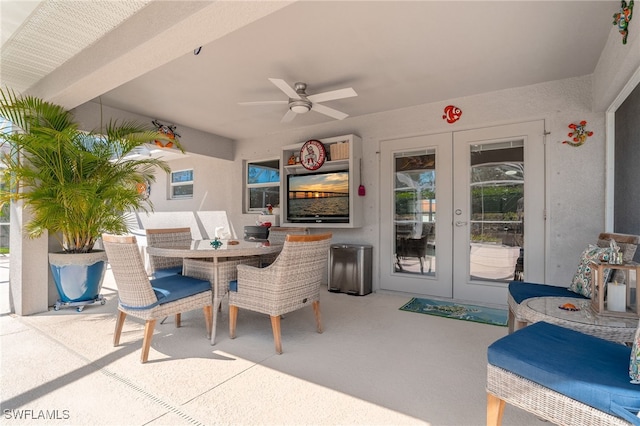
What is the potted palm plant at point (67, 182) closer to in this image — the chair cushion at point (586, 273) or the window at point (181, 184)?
the window at point (181, 184)

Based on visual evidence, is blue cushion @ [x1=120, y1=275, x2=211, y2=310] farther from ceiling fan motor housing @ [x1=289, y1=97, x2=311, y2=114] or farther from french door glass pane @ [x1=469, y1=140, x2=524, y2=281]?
french door glass pane @ [x1=469, y1=140, x2=524, y2=281]

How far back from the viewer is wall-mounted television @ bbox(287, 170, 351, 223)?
4.54 m

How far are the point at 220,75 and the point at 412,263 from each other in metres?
3.28

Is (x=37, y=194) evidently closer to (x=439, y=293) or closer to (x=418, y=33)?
(x=418, y=33)

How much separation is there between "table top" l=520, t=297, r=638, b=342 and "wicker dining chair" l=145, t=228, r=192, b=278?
2971 millimetres

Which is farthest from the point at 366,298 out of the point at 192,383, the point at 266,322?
the point at 192,383

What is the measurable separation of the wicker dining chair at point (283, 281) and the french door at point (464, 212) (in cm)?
201

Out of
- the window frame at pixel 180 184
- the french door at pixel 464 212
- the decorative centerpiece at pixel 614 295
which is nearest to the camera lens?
the decorative centerpiece at pixel 614 295

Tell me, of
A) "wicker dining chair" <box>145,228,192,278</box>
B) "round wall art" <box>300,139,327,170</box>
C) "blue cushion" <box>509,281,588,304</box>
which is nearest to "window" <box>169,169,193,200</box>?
"round wall art" <box>300,139,327,170</box>

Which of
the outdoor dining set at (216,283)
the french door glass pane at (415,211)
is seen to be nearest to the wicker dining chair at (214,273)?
the outdoor dining set at (216,283)

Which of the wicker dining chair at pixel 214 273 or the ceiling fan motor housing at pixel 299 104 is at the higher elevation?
the ceiling fan motor housing at pixel 299 104

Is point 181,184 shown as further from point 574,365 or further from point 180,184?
point 574,365

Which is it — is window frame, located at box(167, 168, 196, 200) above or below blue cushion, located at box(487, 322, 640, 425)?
above

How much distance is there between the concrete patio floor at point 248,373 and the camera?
1686mm
